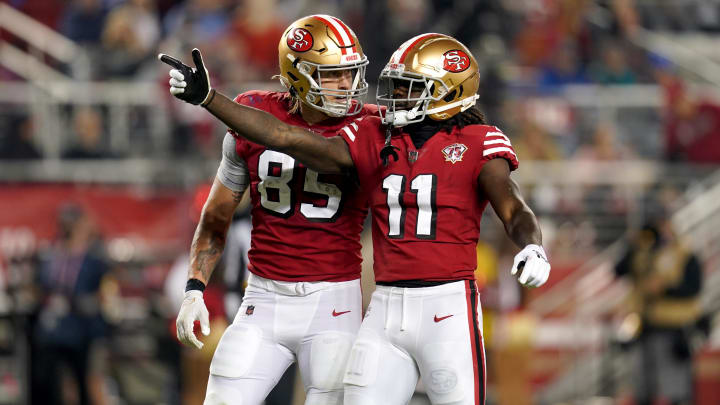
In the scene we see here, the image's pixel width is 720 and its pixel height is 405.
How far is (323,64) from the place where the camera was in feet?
15.4

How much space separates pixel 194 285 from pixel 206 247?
0.66 ft

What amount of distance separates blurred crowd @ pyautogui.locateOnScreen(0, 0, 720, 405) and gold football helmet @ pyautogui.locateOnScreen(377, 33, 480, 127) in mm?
4497

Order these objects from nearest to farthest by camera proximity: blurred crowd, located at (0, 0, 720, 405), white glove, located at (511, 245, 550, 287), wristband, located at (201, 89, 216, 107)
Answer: white glove, located at (511, 245, 550, 287) < wristband, located at (201, 89, 216, 107) < blurred crowd, located at (0, 0, 720, 405)

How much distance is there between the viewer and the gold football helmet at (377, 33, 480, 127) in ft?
15.1

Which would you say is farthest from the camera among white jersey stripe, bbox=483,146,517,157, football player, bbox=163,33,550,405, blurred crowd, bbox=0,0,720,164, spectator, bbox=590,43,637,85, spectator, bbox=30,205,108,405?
spectator, bbox=590,43,637,85

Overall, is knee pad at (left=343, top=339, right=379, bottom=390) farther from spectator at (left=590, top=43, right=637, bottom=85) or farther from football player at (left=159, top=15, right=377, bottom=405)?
spectator at (left=590, top=43, right=637, bottom=85)

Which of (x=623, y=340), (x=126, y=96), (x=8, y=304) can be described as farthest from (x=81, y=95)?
(x=623, y=340)

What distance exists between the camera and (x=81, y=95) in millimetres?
11102

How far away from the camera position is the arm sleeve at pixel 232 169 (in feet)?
16.0

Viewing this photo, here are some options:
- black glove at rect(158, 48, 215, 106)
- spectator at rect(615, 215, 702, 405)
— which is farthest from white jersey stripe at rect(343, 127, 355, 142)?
spectator at rect(615, 215, 702, 405)

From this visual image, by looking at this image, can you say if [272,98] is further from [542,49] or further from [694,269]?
[542,49]

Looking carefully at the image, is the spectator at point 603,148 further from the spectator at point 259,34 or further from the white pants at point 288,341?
the white pants at point 288,341

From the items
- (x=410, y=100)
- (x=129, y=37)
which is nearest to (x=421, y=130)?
(x=410, y=100)

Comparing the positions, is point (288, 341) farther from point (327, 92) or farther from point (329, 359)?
point (327, 92)
